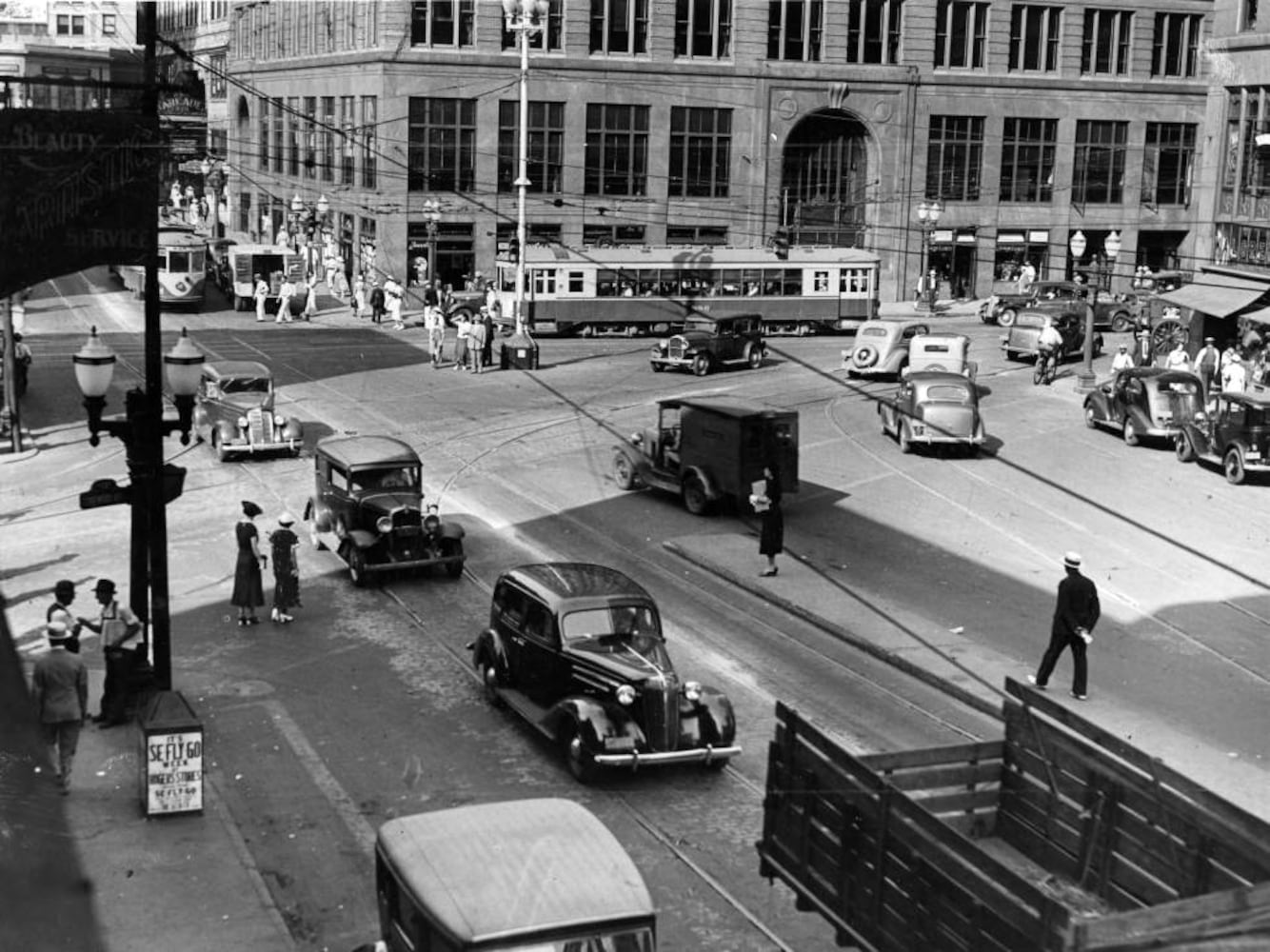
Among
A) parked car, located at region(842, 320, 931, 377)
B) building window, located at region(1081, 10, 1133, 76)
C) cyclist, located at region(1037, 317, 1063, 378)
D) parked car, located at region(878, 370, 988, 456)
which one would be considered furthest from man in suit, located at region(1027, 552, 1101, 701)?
building window, located at region(1081, 10, 1133, 76)

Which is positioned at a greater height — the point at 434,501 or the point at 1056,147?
the point at 1056,147

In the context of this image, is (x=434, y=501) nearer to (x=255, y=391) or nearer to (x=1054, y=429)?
(x=255, y=391)

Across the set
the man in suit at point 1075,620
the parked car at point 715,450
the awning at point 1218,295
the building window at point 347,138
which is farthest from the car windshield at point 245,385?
the building window at point 347,138

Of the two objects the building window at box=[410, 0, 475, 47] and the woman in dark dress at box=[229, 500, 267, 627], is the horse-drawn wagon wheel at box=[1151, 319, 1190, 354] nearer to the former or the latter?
the building window at box=[410, 0, 475, 47]

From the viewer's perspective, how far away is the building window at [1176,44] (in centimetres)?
7181

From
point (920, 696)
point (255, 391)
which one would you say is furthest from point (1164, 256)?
point (920, 696)

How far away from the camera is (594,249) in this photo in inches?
2114

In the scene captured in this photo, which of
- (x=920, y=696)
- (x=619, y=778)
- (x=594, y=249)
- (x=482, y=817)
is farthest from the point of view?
(x=594, y=249)

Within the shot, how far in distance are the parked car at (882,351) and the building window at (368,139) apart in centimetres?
2619

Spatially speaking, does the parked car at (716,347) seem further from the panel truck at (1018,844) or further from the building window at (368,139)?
the panel truck at (1018,844)

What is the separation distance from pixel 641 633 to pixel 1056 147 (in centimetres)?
5863

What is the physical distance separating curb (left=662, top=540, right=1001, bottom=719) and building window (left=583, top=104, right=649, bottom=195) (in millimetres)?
40684

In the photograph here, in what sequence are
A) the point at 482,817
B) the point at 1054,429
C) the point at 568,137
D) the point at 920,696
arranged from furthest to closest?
the point at 568,137 < the point at 1054,429 < the point at 920,696 < the point at 482,817

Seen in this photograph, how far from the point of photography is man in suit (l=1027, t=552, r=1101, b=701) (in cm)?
1895
